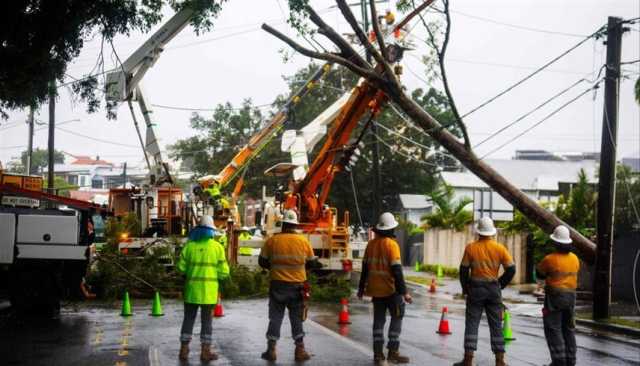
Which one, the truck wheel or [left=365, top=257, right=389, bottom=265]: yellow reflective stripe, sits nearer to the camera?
[left=365, top=257, right=389, bottom=265]: yellow reflective stripe

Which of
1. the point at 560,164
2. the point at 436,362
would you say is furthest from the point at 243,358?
the point at 560,164

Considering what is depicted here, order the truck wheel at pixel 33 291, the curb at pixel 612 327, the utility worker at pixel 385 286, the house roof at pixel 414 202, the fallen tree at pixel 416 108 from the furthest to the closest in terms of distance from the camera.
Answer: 1. the house roof at pixel 414 202
2. the curb at pixel 612 327
3. the fallen tree at pixel 416 108
4. the truck wheel at pixel 33 291
5. the utility worker at pixel 385 286

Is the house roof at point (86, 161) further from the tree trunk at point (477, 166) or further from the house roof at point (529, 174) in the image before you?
the tree trunk at point (477, 166)

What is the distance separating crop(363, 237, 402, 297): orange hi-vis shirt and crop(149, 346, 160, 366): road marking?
286cm

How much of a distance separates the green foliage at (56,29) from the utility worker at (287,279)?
3.96 m

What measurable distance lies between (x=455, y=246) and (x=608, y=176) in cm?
2048

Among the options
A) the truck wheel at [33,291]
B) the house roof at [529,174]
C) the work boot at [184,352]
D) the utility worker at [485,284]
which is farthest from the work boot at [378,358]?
the house roof at [529,174]

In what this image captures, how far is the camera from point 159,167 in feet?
94.8

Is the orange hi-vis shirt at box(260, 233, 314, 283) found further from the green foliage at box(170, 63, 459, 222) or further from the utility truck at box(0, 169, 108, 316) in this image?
the green foliage at box(170, 63, 459, 222)

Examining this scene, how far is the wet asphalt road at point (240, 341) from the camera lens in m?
12.4

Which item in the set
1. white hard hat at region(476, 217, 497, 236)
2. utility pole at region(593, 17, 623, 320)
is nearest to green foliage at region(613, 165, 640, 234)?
utility pole at region(593, 17, 623, 320)

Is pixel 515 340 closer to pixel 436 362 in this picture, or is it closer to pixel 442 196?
pixel 436 362

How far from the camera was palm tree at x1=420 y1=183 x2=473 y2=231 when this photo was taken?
4312cm

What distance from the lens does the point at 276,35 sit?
17.4 metres
